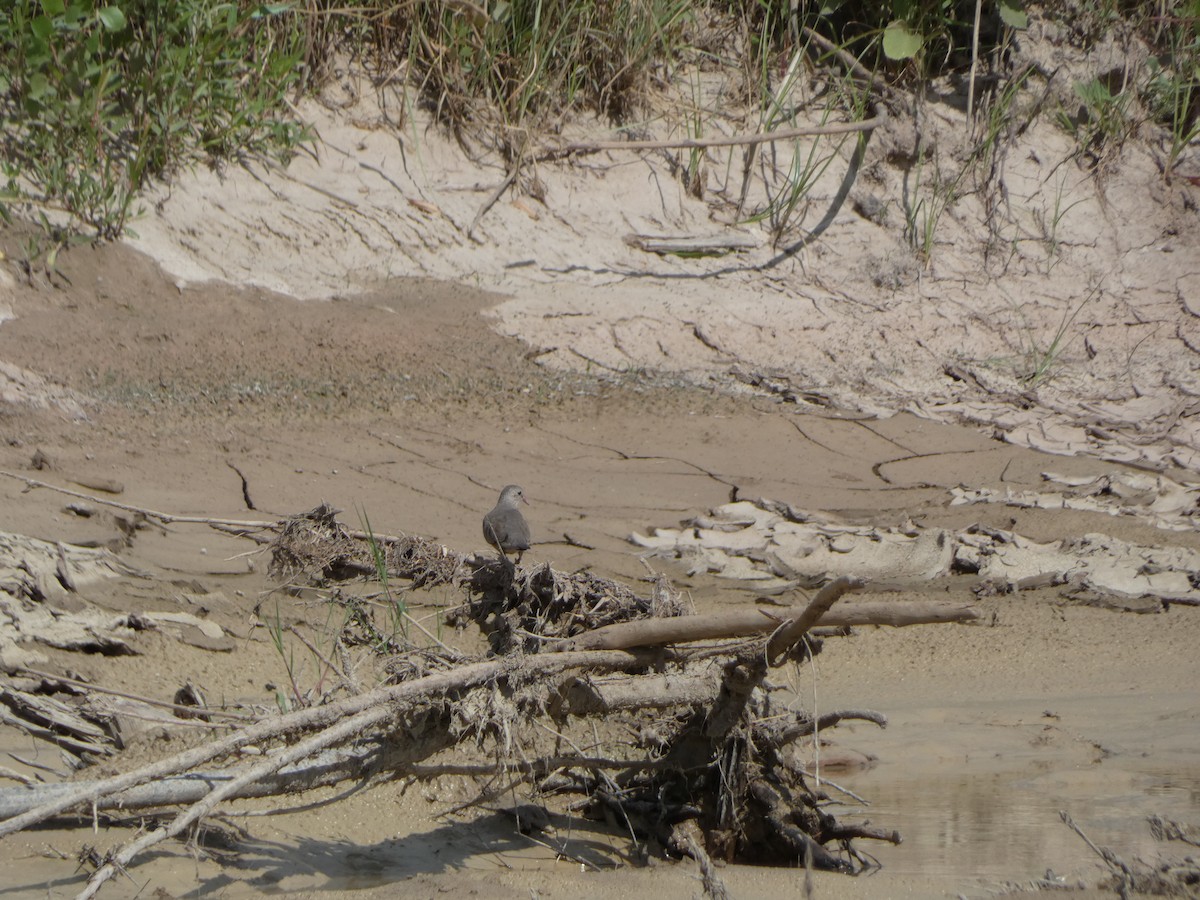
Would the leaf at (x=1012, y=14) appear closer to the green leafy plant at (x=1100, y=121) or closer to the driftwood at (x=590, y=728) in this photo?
the green leafy plant at (x=1100, y=121)

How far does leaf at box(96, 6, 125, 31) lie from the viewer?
5.07 m

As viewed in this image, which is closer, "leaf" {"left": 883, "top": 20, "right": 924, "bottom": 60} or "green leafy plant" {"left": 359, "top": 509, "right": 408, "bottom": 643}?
"green leafy plant" {"left": 359, "top": 509, "right": 408, "bottom": 643}

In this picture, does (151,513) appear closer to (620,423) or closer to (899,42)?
(620,423)

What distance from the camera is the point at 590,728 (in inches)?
116

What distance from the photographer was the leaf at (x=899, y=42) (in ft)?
22.5

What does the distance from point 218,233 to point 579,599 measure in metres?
3.46

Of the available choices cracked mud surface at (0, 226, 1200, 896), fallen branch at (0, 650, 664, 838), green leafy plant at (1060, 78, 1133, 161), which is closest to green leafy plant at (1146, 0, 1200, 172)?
green leafy plant at (1060, 78, 1133, 161)

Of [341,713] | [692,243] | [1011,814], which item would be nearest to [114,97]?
[692,243]

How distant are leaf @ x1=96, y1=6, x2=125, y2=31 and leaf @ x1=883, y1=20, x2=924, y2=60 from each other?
12.5ft

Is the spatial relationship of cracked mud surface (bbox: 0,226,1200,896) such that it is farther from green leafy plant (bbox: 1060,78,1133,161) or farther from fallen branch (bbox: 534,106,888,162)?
green leafy plant (bbox: 1060,78,1133,161)

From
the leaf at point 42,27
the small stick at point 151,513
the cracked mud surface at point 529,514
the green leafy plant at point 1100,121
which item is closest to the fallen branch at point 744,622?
the cracked mud surface at point 529,514

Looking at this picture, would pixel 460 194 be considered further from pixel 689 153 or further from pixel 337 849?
pixel 337 849

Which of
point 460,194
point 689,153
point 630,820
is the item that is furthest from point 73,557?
point 689,153

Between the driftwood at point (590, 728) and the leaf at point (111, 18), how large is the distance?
3.21m
